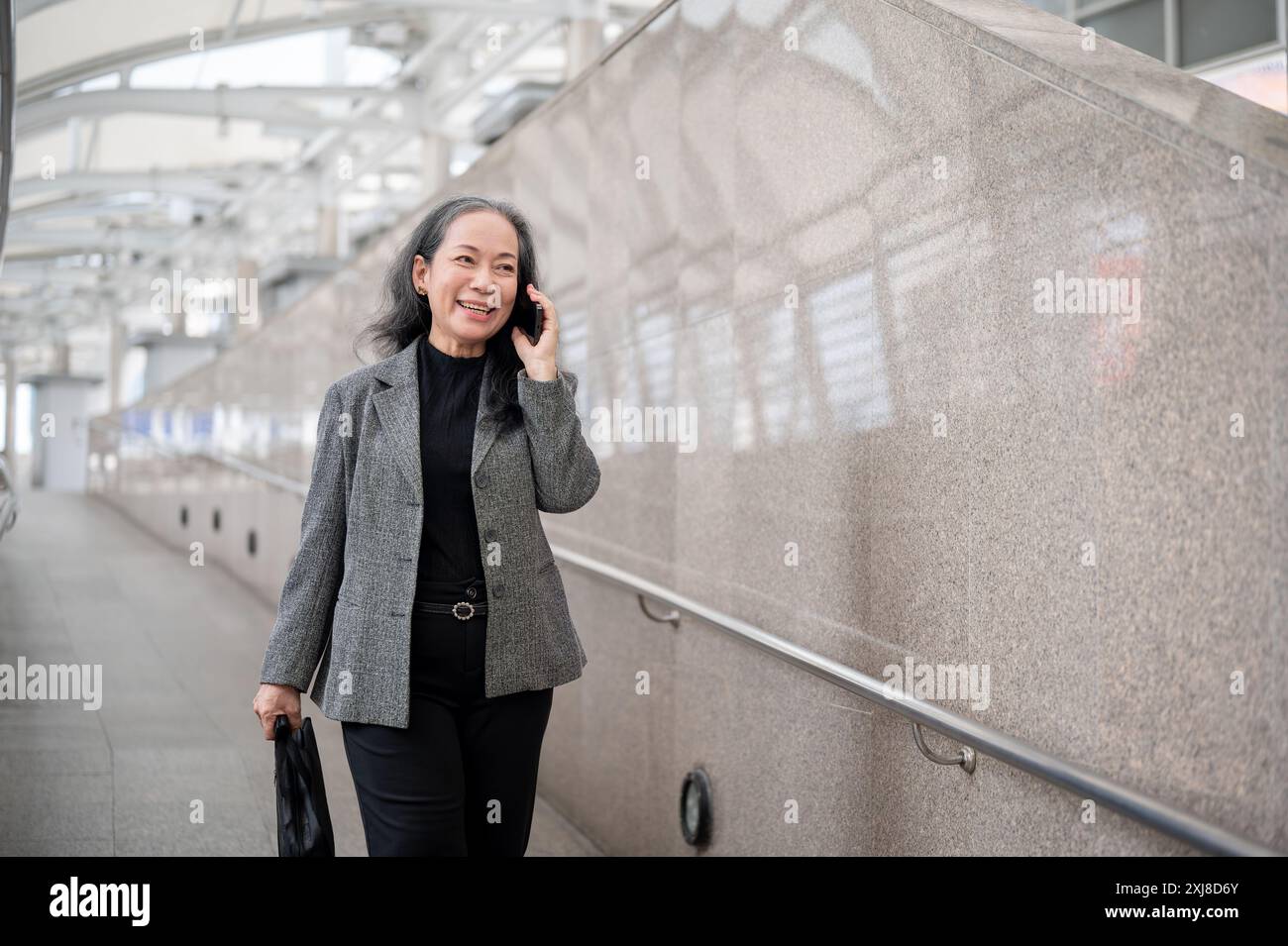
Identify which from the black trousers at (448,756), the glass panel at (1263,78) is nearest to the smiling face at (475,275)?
the black trousers at (448,756)

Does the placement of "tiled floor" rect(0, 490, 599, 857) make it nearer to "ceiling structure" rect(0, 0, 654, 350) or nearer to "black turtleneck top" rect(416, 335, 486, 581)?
"black turtleneck top" rect(416, 335, 486, 581)

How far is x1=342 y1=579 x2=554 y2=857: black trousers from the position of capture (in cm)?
226

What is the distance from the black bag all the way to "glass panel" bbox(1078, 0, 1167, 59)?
11.6 m

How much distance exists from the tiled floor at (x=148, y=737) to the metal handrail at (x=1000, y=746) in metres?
1.60

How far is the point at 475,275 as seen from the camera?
7.79 feet

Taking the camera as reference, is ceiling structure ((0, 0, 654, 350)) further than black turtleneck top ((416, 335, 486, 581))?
Yes

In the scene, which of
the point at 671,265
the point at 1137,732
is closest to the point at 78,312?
the point at 671,265

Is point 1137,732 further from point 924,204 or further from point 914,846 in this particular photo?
point 924,204

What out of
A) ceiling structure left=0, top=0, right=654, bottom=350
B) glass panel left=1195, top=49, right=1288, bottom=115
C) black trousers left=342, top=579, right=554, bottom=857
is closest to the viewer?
black trousers left=342, top=579, right=554, bottom=857

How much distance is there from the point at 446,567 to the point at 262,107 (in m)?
14.2

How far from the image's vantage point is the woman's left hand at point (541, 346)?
92.7 inches

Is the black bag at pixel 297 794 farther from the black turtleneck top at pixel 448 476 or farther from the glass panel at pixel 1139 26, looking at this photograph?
the glass panel at pixel 1139 26

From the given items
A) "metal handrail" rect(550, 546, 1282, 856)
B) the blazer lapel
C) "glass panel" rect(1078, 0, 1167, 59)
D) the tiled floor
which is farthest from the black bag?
"glass panel" rect(1078, 0, 1167, 59)
